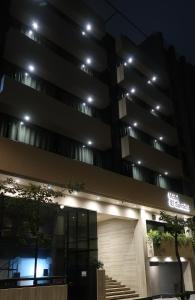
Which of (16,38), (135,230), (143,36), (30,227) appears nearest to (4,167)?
(30,227)

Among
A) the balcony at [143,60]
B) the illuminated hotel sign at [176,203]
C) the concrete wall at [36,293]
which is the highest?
the balcony at [143,60]

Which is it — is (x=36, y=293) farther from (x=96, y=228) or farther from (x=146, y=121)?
(x=146, y=121)

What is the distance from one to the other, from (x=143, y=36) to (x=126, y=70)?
12.5ft

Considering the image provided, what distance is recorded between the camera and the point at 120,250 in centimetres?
1788

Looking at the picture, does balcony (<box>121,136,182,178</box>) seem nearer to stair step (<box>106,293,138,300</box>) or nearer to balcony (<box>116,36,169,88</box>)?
balcony (<box>116,36,169,88</box>)

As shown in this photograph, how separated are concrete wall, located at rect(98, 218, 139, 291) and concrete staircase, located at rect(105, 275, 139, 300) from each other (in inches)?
12.4

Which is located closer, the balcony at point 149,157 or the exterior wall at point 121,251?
the exterior wall at point 121,251

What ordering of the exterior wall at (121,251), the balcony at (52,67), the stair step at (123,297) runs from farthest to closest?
the exterior wall at (121,251), the stair step at (123,297), the balcony at (52,67)

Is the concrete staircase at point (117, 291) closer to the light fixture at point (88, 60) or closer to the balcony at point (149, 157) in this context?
the balcony at point (149, 157)

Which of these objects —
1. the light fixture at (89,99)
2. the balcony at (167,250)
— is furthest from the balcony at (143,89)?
the balcony at (167,250)

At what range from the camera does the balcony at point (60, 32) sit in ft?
49.9

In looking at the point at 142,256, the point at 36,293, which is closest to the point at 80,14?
the point at 142,256

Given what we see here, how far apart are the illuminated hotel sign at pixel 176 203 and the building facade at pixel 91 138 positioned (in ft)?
0.49

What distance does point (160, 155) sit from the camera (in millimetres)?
20281
